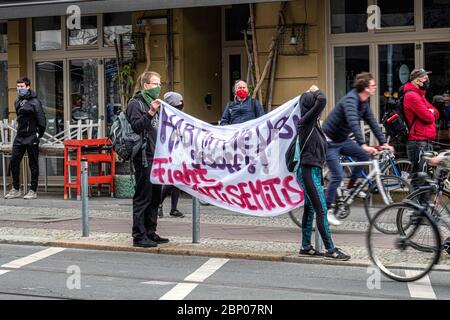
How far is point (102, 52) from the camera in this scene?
1755 centimetres

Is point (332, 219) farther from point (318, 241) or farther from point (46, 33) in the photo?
point (46, 33)

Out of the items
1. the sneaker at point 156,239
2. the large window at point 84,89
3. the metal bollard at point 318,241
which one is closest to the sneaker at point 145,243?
the sneaker at point 156,239

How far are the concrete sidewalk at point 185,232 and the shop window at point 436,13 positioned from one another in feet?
12.0

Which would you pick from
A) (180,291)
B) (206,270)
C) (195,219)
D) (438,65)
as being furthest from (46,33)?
(180,291)

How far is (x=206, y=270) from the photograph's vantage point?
9.38 metres

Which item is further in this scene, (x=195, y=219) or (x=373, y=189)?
(x=373, y=189)

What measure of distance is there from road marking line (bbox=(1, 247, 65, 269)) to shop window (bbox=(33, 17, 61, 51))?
8018 millimetres

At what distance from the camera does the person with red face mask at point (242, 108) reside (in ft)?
46.3

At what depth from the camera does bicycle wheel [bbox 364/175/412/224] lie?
11.3 m

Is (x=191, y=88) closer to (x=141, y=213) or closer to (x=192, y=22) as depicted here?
(x=192, y=22)

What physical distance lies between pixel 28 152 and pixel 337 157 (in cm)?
734

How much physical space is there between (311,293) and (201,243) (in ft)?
10.3

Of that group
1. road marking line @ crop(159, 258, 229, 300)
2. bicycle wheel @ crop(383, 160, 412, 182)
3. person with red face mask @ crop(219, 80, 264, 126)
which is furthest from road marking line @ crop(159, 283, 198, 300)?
person with red face mask @ crop(219, 80, 264, 126)

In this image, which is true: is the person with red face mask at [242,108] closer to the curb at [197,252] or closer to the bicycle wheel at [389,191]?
the bicycle wheel at [389,191]
